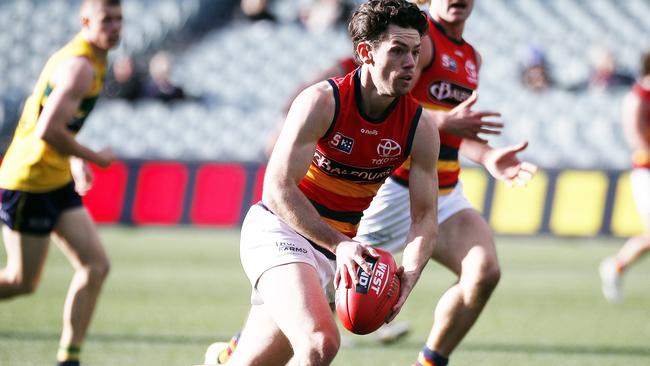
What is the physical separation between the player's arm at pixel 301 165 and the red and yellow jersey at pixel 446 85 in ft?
5.66

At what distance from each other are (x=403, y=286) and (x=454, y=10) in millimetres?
2297

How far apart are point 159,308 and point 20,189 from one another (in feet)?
11.5

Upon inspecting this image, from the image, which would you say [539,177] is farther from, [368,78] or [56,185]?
[368,78]

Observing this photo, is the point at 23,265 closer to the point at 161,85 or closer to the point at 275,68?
the point at 161,85

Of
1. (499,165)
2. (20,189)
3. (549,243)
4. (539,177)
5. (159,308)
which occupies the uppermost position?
(499,165)

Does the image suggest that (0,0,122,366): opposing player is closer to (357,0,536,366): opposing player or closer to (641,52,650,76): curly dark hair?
(357,0,536,366): opposing player

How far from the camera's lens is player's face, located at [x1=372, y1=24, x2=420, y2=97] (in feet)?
15.6

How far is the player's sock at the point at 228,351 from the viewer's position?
5855mm

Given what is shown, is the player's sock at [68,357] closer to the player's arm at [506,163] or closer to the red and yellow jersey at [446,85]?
the red and yellow jersey at [446,85]

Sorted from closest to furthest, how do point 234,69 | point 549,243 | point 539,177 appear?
point 539,177, point 549,243, point 234,69

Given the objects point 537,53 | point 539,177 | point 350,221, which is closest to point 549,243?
point 539,177

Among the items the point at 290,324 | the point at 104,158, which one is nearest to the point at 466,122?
the point at 290,324

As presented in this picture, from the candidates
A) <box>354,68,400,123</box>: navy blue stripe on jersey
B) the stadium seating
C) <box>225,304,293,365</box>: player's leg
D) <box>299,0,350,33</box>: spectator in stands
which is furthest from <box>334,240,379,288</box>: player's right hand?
<box>299,0,350,33</box>: spectator in stands

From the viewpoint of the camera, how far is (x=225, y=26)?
22.5 m
